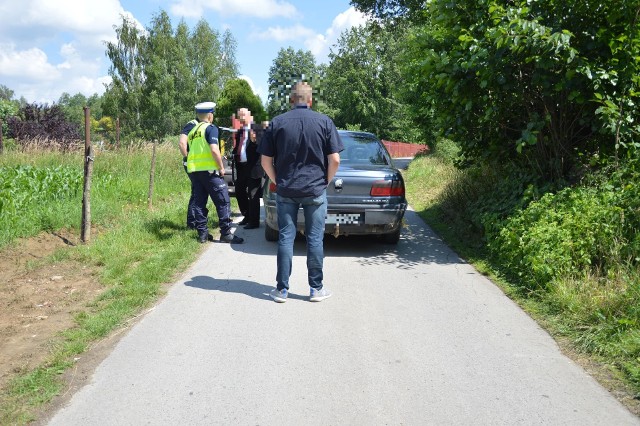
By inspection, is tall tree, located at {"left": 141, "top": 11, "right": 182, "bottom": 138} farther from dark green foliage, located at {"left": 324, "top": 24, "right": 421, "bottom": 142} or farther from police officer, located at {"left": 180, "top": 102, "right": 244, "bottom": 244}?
police officer, located at {"left": 180, "top": 102, "right": 244, "bottom": 244}

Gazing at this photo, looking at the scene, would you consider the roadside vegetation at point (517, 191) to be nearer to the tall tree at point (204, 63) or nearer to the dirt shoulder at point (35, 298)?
the dirt shoulder at point (35, 298)

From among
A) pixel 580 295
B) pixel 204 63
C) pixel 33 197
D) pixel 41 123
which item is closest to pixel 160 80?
pixel 204 63

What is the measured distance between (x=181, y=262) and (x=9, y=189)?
389 cm

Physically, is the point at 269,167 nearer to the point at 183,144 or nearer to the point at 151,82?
the point at 183,144

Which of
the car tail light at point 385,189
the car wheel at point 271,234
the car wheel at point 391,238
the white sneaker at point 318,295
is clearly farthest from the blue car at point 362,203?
the white sneaker at point 318,295

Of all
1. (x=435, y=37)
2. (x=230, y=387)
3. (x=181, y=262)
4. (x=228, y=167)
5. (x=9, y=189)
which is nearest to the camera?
(x=230, y=387)

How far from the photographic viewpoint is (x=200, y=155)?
25.6ft

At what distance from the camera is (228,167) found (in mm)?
12453

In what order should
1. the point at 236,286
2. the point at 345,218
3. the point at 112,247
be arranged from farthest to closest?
1. the point at 345,218
2. the point at 112,247
3. the point at 236,286

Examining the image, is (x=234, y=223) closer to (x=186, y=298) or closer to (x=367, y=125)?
(x=186, y=298)

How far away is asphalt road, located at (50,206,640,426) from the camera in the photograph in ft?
10.8

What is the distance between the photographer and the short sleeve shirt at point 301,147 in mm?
5285

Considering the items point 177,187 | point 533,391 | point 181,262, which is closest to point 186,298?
point 181,262

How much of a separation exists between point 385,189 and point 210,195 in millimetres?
2425
